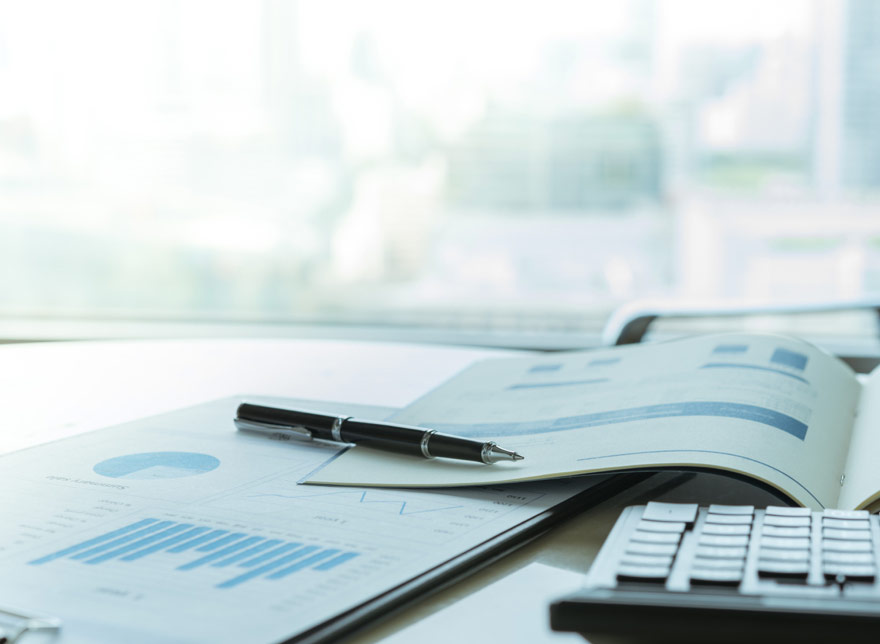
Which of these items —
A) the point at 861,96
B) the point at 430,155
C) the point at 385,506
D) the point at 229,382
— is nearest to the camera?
the point at 385,506

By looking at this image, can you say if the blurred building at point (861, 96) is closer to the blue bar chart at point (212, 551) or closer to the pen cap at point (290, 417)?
the pen cap at point (290, 417)

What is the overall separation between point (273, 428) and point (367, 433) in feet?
0.29

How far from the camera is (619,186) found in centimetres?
273

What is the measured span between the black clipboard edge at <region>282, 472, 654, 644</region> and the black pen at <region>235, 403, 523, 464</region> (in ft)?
0.15

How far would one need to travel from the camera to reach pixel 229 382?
764 mm

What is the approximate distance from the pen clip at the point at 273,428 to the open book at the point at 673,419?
5 cm

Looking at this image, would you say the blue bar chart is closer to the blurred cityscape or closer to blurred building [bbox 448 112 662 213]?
the blurred cityscape

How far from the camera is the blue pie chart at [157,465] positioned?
17.9 inches

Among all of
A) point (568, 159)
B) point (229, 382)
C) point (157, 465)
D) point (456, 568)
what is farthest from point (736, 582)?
point (568, 159)

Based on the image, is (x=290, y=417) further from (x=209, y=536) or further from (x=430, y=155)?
(x=430, y=155)

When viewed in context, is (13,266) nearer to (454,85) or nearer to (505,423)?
(454,85)

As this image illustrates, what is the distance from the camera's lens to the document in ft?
0.93

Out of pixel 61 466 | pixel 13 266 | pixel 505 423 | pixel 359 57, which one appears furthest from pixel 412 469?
pixel 359 57

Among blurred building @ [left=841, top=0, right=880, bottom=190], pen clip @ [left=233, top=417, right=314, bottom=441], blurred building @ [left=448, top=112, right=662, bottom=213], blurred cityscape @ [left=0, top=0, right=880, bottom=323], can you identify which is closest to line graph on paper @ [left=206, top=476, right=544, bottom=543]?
pen clip @ [left=233, top=417, right=314, bottom=441]
